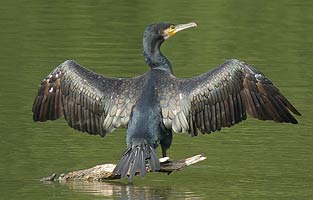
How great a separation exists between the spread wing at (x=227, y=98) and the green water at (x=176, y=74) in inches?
29.4

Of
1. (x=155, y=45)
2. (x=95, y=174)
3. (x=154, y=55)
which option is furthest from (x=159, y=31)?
(x=95, y=174)

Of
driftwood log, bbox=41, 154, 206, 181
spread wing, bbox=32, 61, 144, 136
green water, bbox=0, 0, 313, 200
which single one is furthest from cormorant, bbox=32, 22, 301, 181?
green water, bbox=0, 0, 313, 200

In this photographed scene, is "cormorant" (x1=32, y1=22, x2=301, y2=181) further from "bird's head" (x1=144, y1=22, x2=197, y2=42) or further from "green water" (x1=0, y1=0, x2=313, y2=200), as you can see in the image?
"green water" (x1=0, y1=0, x2=313, y2=200)

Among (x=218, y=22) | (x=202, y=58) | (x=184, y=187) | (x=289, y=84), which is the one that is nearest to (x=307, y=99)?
(x=289, y=84)

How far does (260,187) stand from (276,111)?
2.89 feet

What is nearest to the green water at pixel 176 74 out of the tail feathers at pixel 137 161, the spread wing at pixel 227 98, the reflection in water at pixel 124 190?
the reflection in water at pixel 124 190

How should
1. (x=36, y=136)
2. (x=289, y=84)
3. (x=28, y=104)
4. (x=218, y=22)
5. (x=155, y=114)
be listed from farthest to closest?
(x=218, y=22) < (x=289, y=84) < (x=28, y=104) < (x=36, y=136) < (x=155, y=114)

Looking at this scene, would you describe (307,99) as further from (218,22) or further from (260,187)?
(218,22)

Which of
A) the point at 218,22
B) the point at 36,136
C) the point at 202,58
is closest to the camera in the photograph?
the point at 36,136

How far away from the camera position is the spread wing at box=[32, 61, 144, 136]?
51.0 ft

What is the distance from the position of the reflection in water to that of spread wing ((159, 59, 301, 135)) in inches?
29.8

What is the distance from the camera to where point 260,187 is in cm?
1560

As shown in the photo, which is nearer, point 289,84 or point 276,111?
point 276,111

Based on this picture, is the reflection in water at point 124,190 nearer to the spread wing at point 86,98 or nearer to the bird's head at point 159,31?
the spread wing at point 86,98
